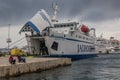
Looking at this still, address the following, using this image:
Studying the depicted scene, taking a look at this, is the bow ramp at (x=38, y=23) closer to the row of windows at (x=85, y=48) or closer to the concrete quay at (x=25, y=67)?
the concrete quay at (x=25, y=67)

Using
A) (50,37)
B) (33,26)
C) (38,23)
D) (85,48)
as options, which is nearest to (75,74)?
(50,37)

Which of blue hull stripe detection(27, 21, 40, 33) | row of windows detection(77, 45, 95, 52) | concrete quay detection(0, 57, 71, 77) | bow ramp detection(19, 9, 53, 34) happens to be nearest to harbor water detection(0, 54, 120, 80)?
concrete quay detection(0, 57, 71, 77)

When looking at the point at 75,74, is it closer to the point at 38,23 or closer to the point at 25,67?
the point at 25,67

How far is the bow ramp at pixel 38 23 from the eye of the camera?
5694cm

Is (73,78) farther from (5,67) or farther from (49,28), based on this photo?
(49,28)

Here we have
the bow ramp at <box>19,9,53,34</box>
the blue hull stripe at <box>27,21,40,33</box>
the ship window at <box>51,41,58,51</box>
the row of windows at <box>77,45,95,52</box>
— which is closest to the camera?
the blue hull stripe at <box>27,21,40,33</box>

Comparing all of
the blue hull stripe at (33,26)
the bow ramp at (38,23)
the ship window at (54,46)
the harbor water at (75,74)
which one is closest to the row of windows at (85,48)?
the ship window at (54,46)

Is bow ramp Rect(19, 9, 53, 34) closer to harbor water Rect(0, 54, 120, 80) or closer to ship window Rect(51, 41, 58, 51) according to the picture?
ship window Rect(51, 41, 58, 51)

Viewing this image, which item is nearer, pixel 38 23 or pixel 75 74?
pixel 75 74

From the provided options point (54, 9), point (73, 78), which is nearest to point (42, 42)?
point (54, 9)

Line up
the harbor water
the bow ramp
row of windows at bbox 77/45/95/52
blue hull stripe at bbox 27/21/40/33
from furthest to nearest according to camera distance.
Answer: row of windows at bbox 77/45/95/52 → the bow ramp → blue hull stripe at bbox 27/21/40/33 → the harbor water

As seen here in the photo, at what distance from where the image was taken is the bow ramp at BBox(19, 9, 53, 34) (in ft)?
187

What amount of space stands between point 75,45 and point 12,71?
4051cm

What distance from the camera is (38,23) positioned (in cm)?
5756
